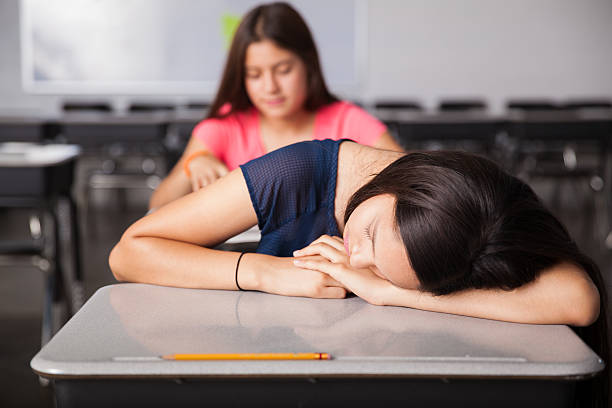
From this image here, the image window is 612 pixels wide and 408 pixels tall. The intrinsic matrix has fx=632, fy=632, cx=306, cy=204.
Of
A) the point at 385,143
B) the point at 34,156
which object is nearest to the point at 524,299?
the point at 385,143

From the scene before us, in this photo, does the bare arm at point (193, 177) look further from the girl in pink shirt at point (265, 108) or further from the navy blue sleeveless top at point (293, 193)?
the navy blue sleeveless top at point (293, 193)

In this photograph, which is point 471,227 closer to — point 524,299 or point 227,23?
point 524,299

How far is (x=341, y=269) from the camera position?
962 mm

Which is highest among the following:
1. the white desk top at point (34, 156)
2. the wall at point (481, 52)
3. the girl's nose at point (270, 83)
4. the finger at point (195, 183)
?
the wall at point (481, 52)

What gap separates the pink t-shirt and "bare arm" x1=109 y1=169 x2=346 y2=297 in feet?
2.50

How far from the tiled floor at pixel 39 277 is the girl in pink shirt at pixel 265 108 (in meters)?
0.77

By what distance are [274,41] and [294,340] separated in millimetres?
1081

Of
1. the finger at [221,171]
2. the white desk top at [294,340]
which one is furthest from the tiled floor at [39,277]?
the finger at [221,171]

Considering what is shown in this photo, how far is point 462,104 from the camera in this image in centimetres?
579

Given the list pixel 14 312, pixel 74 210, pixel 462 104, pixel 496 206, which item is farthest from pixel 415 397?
pixel 462 104

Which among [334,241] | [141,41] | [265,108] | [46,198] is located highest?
[141,41]

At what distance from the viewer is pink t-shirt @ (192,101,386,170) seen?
1.85 m

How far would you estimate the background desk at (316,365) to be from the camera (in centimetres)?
68

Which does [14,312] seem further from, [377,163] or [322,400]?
[322,400]
